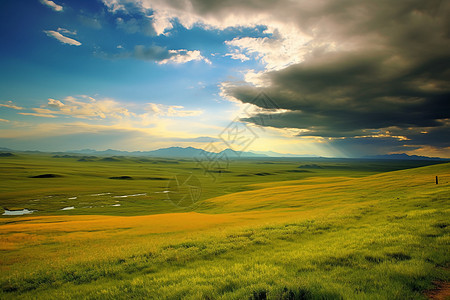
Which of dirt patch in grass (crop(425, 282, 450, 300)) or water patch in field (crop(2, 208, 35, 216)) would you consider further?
water patch in field (crop(2, 208, 35, 216))

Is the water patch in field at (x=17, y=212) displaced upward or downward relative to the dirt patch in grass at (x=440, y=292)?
downward

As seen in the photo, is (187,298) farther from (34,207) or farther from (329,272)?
(34,207)

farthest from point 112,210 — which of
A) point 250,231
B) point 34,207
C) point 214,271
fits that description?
point 214,271

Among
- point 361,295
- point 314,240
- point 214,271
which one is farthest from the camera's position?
point 314,240

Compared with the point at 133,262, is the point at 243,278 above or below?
above

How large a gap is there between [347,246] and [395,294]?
454 centimetres

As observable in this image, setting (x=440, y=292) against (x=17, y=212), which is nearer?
(x=440, y=292)

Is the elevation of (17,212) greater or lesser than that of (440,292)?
lesser

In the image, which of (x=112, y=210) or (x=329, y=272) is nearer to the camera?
(x=329, y=272)

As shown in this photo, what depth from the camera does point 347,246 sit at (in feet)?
32.7

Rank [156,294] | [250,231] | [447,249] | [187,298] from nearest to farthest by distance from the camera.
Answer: [187,298] → [156,294] → [447,249] → [250,231]

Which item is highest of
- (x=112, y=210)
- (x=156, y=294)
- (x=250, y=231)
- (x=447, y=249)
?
(x=447, y=249)

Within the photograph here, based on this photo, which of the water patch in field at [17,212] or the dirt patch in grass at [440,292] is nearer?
the dirt patch in grass at [440,292]

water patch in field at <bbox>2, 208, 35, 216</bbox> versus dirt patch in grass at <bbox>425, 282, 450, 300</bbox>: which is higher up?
dirt patch in grass at <bbox>425, 282, 450, 300</bbox>
